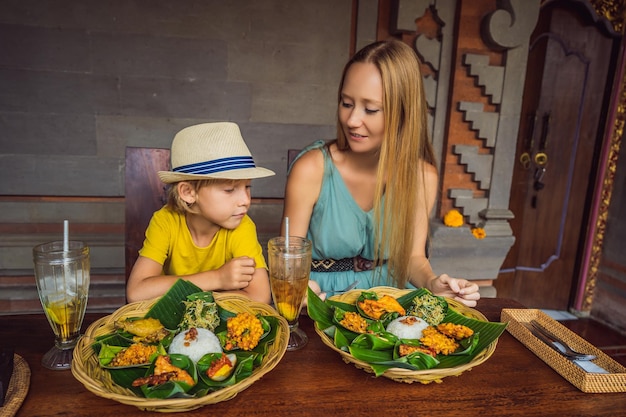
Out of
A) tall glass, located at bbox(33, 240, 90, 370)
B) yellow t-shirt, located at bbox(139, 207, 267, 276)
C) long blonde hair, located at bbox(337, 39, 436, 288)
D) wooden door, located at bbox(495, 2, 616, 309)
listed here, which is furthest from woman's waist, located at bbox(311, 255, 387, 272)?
wooden door, located at bbox(495, 2, 616, 309)

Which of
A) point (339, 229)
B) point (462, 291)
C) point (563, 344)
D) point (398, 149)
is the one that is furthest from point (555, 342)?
point (339, 229)

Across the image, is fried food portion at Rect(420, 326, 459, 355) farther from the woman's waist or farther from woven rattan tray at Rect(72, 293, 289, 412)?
the woman's waist

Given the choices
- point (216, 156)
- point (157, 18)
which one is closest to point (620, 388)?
point (216, 156)

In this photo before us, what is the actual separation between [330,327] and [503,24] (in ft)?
9.04

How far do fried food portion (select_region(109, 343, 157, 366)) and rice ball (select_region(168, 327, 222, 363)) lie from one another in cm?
5

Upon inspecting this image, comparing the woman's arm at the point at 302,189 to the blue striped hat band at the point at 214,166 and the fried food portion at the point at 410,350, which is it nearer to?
the blue striped hat band at the point at 214,166

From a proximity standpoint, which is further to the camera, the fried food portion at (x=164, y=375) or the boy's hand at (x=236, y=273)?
the boy's hand at (x=236, y=273)

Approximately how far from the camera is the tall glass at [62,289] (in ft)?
2.94

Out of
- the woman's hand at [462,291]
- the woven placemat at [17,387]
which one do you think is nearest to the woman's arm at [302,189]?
the woman's hand at [462,291]

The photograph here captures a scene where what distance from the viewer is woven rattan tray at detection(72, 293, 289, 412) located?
0.73 metres

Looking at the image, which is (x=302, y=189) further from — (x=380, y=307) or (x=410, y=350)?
(x=410, y=350)

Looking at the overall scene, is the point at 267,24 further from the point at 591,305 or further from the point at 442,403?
the point at 591,305

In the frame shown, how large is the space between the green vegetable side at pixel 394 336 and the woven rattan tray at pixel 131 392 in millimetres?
121

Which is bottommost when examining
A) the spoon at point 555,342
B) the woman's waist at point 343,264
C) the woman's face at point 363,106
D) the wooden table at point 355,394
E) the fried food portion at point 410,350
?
the woman's waist at point 343,264
